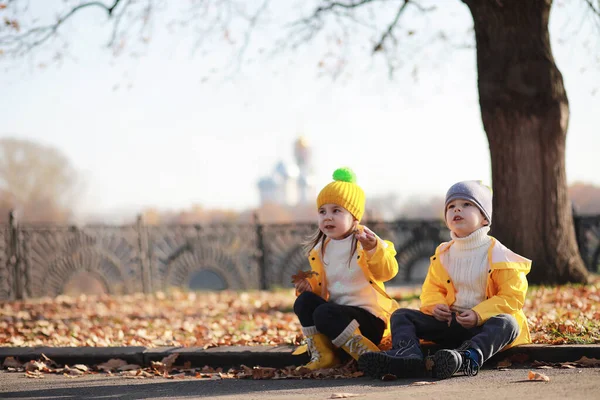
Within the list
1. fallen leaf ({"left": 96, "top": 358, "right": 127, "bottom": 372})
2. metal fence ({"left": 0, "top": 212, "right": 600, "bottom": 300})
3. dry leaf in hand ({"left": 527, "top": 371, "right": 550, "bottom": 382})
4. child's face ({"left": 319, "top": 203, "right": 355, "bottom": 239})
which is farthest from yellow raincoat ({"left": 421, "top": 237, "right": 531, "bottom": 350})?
metal fence ({"left": 0, "top": 212, "right": 600, "bottom": 300})

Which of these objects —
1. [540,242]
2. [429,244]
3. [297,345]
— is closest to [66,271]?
[429,244]

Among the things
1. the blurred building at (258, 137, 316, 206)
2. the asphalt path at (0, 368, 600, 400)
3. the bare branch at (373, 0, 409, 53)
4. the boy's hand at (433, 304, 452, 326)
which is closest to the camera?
the asphalt path at (0, 368, 600, 400)

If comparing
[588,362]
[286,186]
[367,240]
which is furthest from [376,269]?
[286,186]

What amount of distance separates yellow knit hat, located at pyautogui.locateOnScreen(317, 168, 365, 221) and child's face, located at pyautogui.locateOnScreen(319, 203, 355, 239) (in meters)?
0.04

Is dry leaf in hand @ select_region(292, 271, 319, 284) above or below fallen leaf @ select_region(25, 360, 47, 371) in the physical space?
above

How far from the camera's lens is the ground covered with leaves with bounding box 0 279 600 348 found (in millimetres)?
6795

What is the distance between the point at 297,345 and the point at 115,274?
13.3 metres

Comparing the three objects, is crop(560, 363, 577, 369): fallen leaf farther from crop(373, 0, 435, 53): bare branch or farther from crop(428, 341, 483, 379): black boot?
crop(373, 0, 435, 53): bare branch

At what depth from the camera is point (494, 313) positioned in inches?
203

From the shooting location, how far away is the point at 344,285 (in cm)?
563

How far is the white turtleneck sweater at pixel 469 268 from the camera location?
17.4 feet

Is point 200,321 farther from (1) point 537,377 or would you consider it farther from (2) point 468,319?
(1) point 537,377

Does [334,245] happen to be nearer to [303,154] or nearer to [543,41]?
[543,41]

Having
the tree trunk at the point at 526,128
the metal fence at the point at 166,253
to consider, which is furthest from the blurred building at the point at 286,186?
the tree trunk at the point at 526,128
